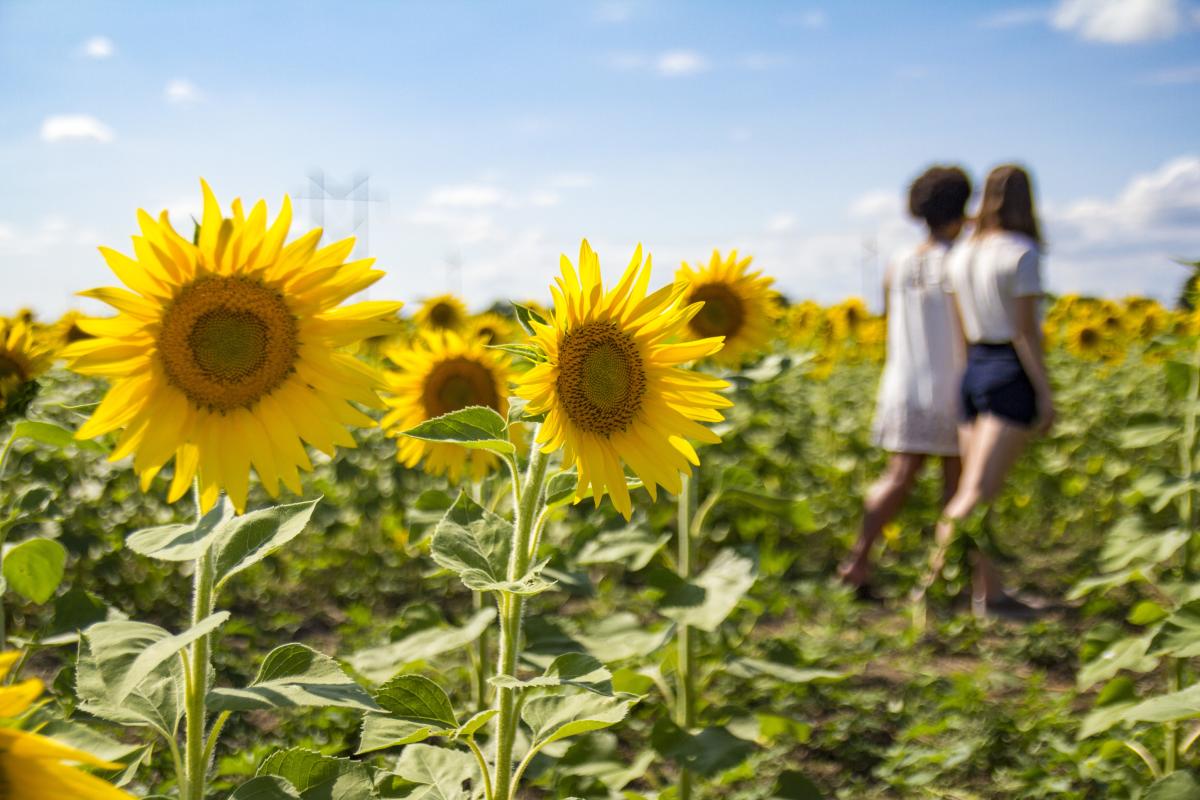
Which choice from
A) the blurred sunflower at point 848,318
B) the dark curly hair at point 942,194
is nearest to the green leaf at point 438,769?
the dark curly hair at point 942,194

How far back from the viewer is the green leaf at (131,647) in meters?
1.27

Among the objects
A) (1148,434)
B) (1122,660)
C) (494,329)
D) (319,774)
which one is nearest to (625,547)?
(319,774)

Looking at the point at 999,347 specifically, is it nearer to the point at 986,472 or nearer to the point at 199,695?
the point at 986,472

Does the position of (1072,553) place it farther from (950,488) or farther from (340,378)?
(340,378)

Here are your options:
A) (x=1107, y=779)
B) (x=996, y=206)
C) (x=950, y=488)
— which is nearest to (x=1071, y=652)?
(x=950, y=488)

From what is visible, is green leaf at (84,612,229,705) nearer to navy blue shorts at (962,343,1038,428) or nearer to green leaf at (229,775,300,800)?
green leaf at (229,775,300,800)

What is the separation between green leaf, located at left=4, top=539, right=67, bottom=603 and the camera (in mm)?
1903

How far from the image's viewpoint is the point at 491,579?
1.55m

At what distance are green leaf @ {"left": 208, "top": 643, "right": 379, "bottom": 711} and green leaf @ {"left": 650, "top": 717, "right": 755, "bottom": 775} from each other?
1.03 m

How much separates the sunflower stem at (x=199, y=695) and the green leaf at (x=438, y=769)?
31 cm

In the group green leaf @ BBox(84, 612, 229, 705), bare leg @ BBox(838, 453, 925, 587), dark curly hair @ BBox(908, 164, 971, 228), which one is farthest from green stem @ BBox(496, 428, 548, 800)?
dark curly hair @ BBox(908, 164, 971, 228)

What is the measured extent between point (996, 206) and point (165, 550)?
4325 mm

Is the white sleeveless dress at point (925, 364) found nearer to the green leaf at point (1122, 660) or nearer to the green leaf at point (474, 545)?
the green leaf at point (1122, 660)

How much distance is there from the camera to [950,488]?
5.29 m
